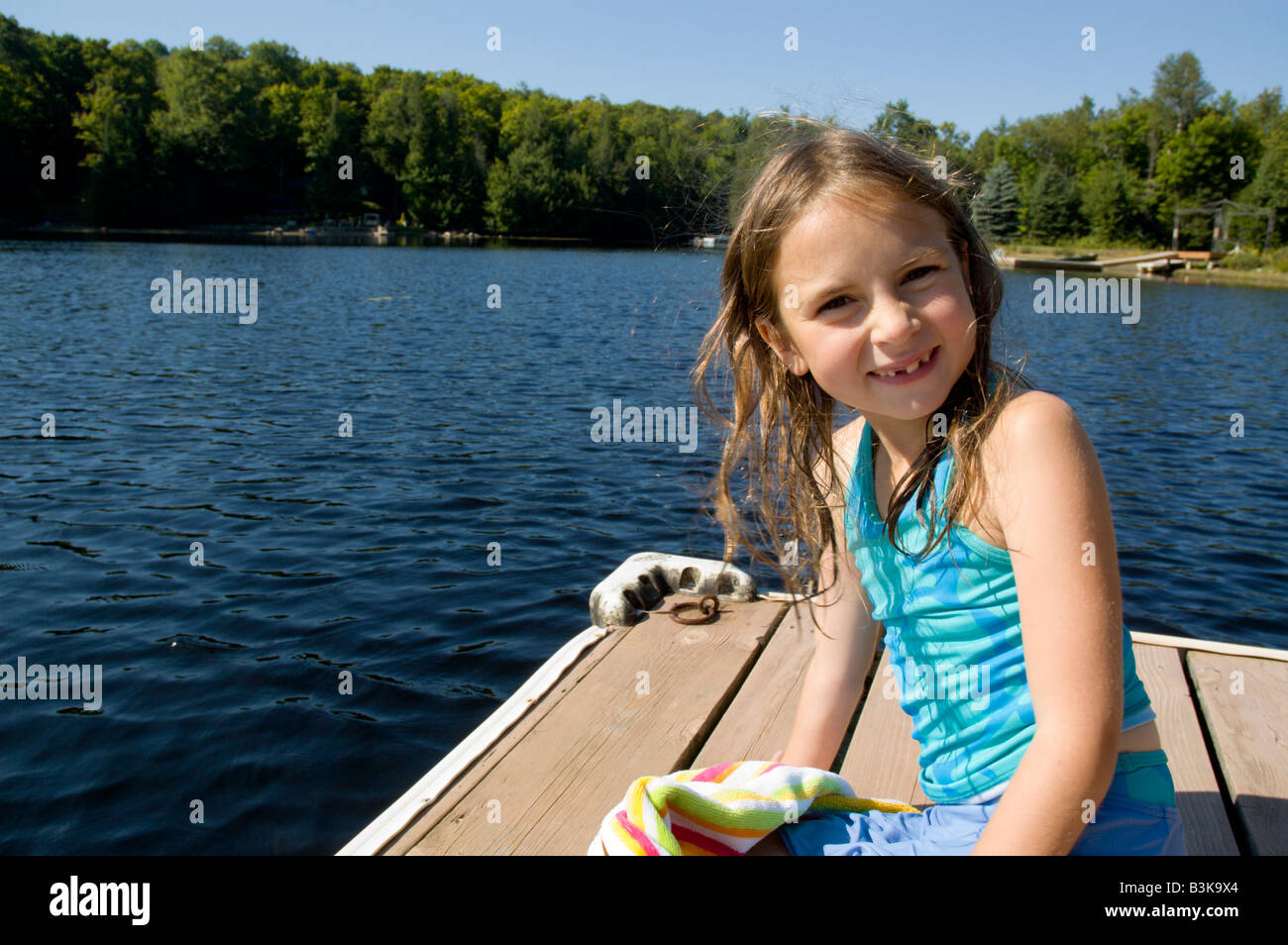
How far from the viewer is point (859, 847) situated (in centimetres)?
190

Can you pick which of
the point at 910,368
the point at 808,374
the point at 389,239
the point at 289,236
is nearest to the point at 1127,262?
the point at 389,239

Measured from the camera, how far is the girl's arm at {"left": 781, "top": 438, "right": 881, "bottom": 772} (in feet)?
7.67

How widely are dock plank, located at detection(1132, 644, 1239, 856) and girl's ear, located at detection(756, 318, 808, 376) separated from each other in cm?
152

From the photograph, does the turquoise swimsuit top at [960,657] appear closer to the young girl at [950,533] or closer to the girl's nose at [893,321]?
the young girl at [950,533]

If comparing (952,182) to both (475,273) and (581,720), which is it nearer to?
(581,720)

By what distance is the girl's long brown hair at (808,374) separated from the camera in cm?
194

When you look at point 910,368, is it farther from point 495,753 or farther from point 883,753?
point 495,753

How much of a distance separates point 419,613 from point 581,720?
4128 mm

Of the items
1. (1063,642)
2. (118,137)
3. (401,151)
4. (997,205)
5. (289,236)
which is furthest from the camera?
(401,151)

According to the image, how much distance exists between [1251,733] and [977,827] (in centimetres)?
210

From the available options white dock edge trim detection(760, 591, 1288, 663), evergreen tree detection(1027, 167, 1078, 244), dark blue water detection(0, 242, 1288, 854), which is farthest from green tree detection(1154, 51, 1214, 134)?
white dock edge trim detection(760, 591, 1288, 663)

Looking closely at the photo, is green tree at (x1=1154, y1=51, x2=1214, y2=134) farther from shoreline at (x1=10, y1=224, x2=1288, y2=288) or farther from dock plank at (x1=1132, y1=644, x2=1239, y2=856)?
dock plank at (x1=1132, y1=644, x2=1239, y2=856)

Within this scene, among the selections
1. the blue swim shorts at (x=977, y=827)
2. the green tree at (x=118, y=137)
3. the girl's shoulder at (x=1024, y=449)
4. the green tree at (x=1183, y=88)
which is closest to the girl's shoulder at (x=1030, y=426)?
A: the girl's shoulder at (x=1024, y=449)

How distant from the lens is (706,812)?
6.21ft
